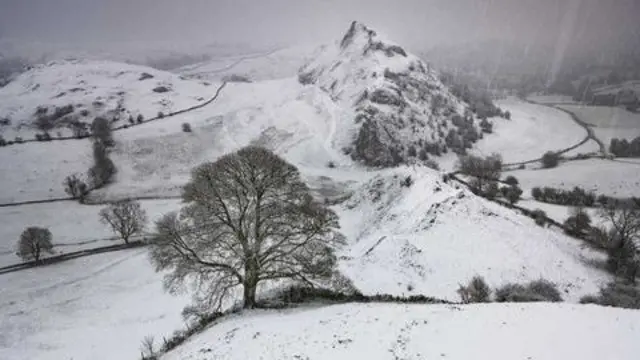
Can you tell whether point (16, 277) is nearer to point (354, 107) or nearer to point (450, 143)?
point (354, 107)

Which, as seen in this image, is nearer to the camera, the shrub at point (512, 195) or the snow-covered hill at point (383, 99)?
the shrub at point (512, 195)

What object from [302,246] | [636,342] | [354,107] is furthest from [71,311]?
[354,107]

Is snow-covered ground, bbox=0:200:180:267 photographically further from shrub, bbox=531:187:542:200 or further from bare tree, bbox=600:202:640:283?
shrub, bbox=531:187:542:200

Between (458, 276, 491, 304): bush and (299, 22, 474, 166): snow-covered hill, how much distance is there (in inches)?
2917

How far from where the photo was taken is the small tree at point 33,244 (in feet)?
169

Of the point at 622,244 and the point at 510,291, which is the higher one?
the point at 622,244

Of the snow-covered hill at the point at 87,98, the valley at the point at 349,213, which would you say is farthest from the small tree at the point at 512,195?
the snow-covered hill at the point at 87,98

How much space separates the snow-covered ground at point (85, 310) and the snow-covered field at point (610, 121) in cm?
15689

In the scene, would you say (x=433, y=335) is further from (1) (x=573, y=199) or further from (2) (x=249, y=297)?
(1) (x=573, y=199)

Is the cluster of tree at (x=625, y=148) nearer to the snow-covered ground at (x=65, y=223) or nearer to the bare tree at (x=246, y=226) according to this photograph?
the snow-covered ground at (x=65, y=223)

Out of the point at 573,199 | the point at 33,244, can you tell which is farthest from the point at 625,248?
the point at 33,244

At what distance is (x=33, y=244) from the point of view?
171 ft

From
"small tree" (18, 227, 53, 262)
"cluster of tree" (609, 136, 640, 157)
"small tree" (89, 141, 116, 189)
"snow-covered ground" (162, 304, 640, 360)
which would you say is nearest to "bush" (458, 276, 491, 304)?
"snow-covered ground" (162, 304, 640, 360)

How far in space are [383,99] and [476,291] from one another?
100430mm
